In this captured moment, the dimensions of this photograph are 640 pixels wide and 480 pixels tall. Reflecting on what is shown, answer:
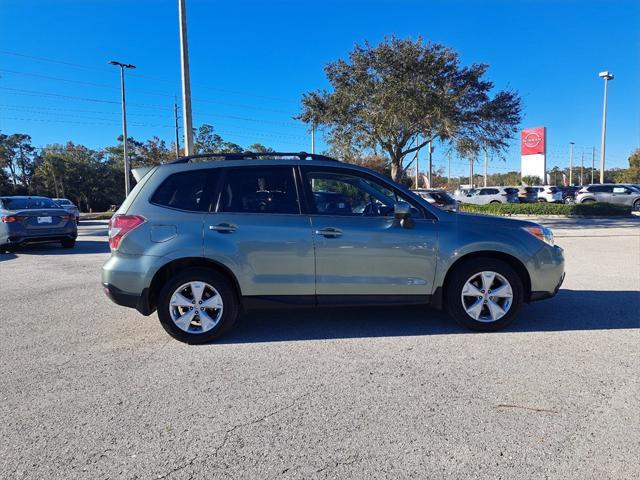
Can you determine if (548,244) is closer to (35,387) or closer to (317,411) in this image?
(317,411)

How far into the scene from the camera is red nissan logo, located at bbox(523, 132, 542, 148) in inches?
1905

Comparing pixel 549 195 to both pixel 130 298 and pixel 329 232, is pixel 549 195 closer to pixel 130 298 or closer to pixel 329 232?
pixel 329 232

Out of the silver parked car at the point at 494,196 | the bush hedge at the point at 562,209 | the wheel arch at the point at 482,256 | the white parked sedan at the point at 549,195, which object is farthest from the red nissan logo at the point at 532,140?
the wheel arch at the point at 482,256

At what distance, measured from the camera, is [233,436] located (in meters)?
2.77

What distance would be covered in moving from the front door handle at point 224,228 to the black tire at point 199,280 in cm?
41

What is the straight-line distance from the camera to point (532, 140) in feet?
160

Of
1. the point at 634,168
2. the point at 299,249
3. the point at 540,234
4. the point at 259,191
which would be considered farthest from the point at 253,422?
the point at 634,168

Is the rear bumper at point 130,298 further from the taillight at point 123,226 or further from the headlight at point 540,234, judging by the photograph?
the headlight at point 540,234

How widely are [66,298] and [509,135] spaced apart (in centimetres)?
2155

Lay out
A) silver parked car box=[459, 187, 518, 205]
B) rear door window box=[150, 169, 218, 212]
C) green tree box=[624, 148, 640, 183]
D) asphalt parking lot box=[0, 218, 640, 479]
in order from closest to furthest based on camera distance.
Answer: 1. asphalt parking lot box=[0, 218, 640, 479]
2. rear door window box=[150, 169, 218, 212]
3. silver parked car box=[459, 187, 518, 205]
4. green tree box=[624, 148, 640, 183]

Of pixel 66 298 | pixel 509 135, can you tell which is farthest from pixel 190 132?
pixel 509 135

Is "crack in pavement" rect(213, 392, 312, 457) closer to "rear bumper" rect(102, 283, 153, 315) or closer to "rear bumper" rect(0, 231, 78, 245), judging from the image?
"rear bumper" rect(102, 283, 153, 315)

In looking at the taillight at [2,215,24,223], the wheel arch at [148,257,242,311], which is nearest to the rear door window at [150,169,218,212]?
the wheel arch at [148,257,242,311]

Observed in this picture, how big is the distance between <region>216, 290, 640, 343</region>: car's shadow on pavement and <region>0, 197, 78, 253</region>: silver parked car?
28.3 ft
